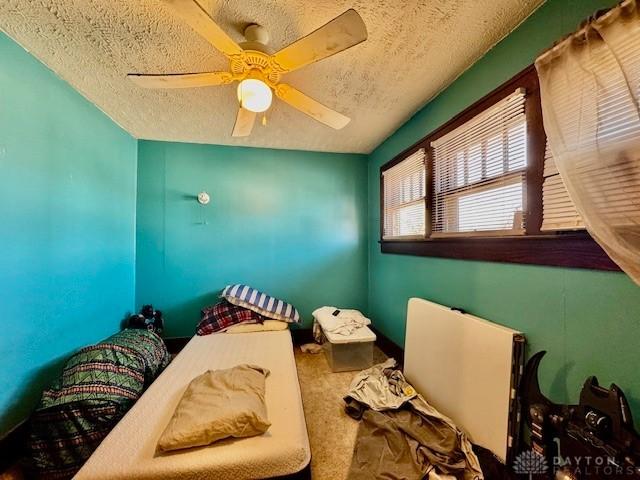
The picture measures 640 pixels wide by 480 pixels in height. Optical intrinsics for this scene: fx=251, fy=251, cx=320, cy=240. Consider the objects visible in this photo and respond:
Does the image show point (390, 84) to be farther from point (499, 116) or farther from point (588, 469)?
point (588, 469)

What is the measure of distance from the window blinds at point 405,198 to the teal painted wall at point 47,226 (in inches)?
109

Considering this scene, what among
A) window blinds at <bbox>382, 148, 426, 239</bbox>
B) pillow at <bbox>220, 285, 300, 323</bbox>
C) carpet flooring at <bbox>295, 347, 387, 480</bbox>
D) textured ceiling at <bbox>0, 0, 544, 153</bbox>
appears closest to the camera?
textured ceiling at <bbox>0, 0, 544, 153</bbox>

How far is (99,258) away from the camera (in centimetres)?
226

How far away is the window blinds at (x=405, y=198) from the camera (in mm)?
2225

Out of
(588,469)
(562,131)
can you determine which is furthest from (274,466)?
(562,131)

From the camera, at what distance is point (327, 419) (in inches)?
68.9

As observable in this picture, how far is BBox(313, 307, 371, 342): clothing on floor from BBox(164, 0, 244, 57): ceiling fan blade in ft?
7.31

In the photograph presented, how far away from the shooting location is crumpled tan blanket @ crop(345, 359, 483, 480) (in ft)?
4.17

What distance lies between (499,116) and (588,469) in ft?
5.21

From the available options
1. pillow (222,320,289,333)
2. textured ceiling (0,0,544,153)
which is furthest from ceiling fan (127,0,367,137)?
pillow (222,320,289,333)

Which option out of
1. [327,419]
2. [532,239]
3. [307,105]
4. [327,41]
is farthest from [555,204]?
[327,419]

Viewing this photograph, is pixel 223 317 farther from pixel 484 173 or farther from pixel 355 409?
pixel 484 173

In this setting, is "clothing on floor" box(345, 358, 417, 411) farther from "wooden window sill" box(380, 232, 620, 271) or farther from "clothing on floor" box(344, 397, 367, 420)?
"wooden window sill" box(380, 232, 620, 271)

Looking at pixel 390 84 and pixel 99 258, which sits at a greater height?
pixel 390 84
